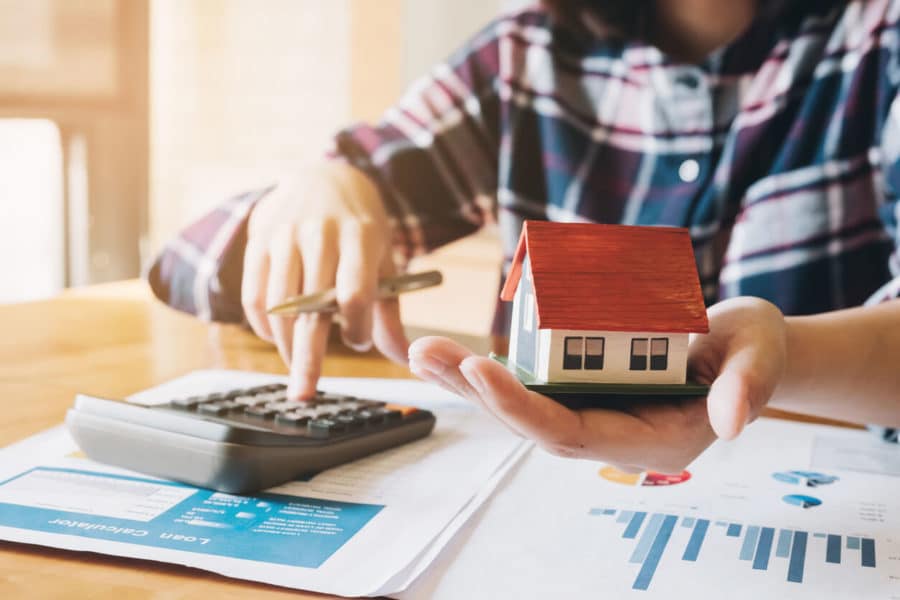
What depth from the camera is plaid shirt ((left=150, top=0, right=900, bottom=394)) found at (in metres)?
0.89

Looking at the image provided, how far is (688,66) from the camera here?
0.95m

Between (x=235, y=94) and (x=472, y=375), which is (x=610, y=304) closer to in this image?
(x=472, y=375)

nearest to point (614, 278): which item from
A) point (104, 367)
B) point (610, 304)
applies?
point (610, 304)

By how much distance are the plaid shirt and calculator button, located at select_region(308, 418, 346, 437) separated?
0.41 meters

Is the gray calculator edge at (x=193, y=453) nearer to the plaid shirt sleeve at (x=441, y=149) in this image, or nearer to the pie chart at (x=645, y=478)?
the pie chart at (x=645, y=478)

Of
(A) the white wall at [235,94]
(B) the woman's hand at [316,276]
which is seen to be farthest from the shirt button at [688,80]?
(A) the white wall at [235,94]

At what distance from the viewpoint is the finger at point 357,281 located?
24.9 inches

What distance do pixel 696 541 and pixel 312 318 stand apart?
308 millimetres

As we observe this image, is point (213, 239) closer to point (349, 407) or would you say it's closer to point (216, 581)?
point (349, 407)

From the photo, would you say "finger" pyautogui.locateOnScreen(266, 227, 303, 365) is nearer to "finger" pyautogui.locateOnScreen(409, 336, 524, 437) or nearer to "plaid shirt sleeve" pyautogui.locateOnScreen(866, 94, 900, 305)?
"finger" pyautogui.locateOnScreen(409, 336, 524, 437)

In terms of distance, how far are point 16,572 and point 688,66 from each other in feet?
2.57

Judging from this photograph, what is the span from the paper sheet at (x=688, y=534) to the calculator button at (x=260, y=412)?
13 cm

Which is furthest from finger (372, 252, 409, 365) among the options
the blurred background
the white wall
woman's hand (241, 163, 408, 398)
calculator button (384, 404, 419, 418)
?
the white wall

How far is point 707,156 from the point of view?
94 centimetres
